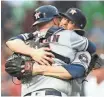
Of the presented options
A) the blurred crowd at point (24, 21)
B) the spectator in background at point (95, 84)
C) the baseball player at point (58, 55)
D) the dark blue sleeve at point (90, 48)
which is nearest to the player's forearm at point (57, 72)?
the baseball player at point (58, 55)

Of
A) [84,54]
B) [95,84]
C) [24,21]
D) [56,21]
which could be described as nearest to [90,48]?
[84,54]

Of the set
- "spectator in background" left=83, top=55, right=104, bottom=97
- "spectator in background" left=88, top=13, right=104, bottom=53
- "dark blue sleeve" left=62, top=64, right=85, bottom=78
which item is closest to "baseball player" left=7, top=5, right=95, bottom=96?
"dark blue sleeve" left=62, top=64, right=85, bottom=78

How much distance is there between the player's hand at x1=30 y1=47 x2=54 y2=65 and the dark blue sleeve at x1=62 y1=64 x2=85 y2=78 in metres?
0.06

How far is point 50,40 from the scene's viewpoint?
1107 mm

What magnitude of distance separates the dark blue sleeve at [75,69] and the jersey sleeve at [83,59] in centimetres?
1

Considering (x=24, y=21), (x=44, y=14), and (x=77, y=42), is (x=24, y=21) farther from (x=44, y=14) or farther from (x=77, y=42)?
(x=77, y=42)

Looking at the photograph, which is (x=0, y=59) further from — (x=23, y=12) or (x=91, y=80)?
(x=91, y=80)

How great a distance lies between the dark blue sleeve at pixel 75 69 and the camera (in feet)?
3.53

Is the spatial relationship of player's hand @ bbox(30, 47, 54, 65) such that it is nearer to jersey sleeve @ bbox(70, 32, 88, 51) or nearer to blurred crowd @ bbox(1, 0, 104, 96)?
jersey sleeve @ bbox(70, 32, 88, 51)

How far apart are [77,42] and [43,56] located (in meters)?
0.12

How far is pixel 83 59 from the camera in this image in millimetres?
1104

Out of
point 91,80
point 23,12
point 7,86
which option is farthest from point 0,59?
point 91,80

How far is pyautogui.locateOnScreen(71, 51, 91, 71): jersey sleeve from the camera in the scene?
1.10 meters

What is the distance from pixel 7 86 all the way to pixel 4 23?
0.32 metres
